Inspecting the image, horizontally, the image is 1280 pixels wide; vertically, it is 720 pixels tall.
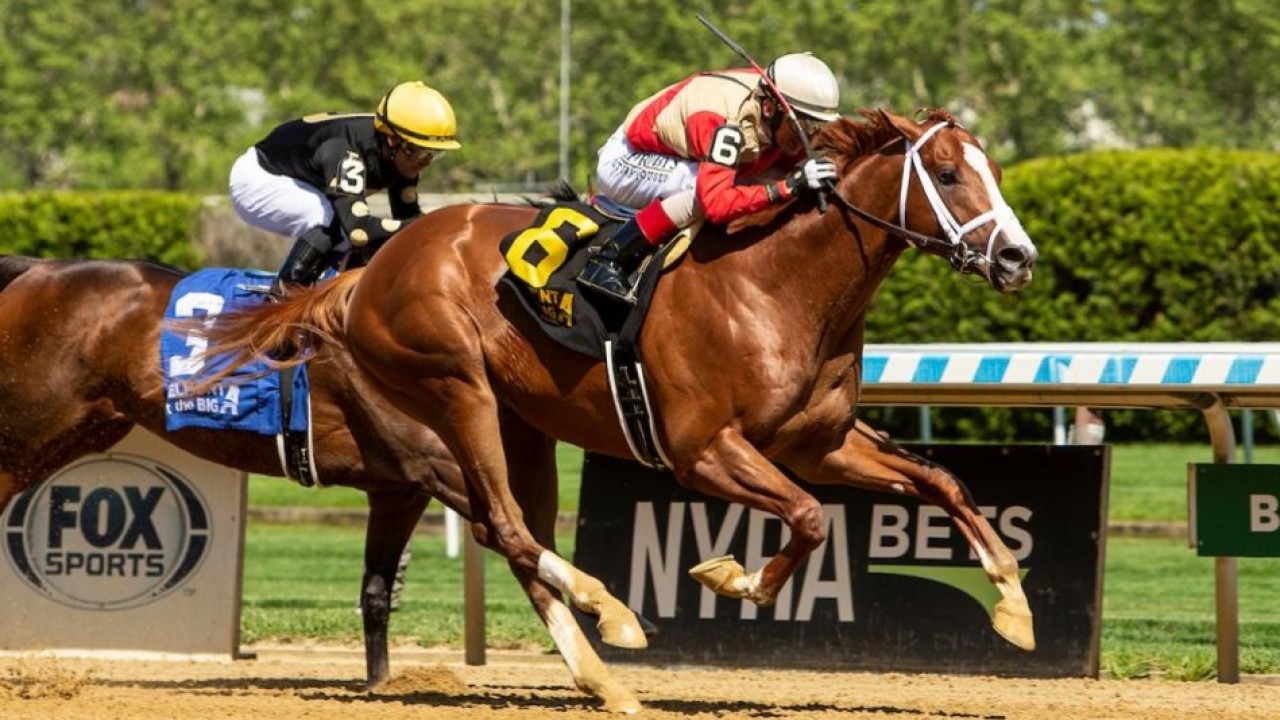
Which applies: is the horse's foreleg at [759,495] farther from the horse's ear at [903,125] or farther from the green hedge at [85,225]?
the green hedge at [85,225]

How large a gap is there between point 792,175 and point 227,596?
11.6ft

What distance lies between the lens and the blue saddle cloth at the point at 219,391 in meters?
7.55

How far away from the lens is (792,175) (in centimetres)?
636

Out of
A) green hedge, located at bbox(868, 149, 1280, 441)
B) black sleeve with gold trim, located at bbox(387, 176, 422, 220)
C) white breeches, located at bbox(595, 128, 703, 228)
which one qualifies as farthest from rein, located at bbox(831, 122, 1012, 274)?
green hedge, located at bbox(868, 149, 1280, 441)

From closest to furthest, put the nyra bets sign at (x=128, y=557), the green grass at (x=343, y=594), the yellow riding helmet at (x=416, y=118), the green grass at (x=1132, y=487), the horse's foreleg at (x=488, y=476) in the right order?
the horse's foreleg at (x=488, y=476)
the yellow riding helmet at (x=416, y=118)
the nyra bets sign at (x=128, y=557)
the green grass at (x=343, y=594)
the green grass at (x=1132, y=487)

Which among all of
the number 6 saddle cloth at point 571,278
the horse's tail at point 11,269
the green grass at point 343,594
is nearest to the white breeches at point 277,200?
the horse's tail at point 11,269

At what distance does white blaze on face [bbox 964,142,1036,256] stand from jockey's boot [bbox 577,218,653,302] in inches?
43.0

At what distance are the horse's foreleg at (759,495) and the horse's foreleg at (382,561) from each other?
1.78 meters

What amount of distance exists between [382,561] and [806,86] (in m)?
2.63

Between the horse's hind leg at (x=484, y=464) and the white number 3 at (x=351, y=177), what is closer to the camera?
the horse's hind leg at (x=484, y=464)

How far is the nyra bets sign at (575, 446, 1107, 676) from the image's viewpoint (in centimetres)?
787

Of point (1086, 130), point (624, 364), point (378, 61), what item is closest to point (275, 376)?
point (624, 364)

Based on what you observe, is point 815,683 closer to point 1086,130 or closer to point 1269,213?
point 1269,213

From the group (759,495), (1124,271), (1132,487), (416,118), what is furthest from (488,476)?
(1124,271)
